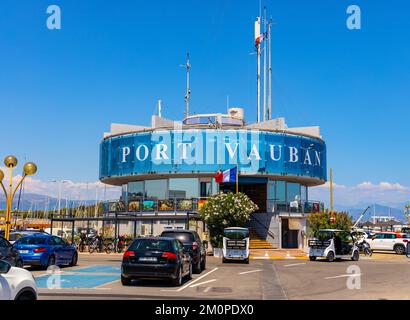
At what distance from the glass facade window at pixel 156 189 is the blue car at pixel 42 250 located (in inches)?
983

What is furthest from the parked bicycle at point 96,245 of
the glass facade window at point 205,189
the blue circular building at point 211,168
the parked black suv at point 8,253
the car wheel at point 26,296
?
the car wheel at point 26,296

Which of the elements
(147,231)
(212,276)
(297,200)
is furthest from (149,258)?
(297,200)

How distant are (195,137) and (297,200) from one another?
12.7 metres

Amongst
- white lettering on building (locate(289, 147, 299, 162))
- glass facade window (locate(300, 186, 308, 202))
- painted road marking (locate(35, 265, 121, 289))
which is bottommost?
painted road marking (locate(35, 265, 121, 289))

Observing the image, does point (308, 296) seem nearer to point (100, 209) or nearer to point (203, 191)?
point (203, 191)

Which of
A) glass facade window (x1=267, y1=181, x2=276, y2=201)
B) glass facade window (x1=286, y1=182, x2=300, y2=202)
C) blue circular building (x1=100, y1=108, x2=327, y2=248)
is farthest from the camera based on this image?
glass facade window (x1=286, y1=182, x2=300, y2=202)

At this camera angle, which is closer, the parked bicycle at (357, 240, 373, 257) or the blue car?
the blue car

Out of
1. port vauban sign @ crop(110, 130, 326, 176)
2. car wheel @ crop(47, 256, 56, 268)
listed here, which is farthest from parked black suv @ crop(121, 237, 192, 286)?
port vauban sign @ crop(110, 130, 326, 176)

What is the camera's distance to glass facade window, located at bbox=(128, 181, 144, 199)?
5106cm

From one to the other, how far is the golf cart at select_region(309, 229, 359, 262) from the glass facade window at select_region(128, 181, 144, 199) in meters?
22.1

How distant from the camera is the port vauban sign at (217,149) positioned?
155ft

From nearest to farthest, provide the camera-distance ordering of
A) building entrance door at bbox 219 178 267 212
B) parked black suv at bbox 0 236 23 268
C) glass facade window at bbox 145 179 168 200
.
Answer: parked black suv at bbox 0 236 23 268, glass facade window at bbox 145 179 168 200, building entrance door at bbox 219 178 267 212

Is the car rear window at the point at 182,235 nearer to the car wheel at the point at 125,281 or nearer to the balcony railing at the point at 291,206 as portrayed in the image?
the car wheel at the point at 125,281

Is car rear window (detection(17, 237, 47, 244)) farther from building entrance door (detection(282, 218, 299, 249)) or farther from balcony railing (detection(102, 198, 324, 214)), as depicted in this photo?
building entrance door (detection(282, 218, 299, 249))
